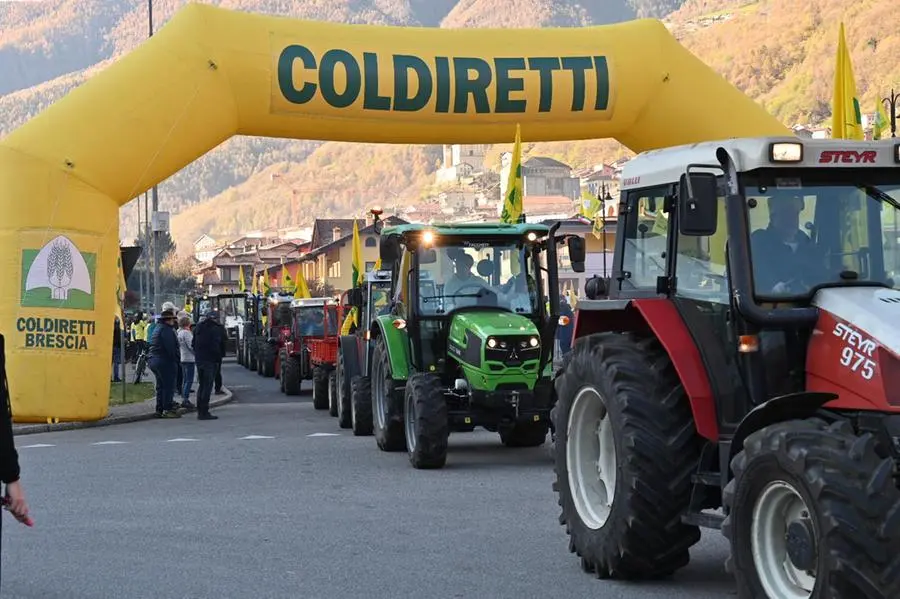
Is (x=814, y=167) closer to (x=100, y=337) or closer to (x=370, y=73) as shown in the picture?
(x=370, y=73)

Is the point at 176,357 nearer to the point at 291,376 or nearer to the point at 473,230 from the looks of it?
the point at 291,376

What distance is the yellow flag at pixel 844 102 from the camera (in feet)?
61.2

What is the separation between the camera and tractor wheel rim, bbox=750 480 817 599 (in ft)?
21.9

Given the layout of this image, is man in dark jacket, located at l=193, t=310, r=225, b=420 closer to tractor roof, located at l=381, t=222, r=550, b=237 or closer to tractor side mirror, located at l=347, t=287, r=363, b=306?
tractor side mirror, located at l=347, t=287, r=363, b=306

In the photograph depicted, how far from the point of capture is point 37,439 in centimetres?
2017

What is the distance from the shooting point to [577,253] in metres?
14.1

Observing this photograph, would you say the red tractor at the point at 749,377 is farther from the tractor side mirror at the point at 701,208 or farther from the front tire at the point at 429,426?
the front tire at the point at 429,426

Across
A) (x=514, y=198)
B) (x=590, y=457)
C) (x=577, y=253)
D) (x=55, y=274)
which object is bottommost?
(x=590, y=457)

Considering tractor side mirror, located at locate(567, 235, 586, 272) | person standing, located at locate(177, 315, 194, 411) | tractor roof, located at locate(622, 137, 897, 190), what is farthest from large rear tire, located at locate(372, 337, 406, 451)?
person standing, located at locate(177, 315, 194, 411)

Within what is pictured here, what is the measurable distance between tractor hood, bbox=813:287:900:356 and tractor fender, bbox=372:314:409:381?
32.2 ft

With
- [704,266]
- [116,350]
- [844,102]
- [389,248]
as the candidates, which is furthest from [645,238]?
[116,350]

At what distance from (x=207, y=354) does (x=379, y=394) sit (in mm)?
8392

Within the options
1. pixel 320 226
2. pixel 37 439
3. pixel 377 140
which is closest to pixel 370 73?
pixel 377 140

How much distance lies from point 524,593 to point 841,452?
8.45ft
